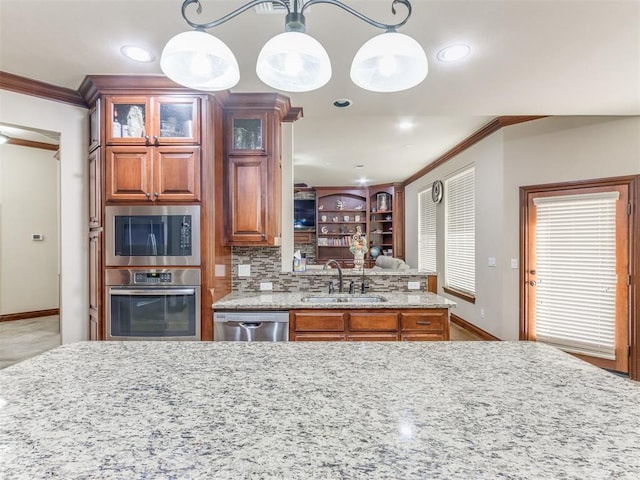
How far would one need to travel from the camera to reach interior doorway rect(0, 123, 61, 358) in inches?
185

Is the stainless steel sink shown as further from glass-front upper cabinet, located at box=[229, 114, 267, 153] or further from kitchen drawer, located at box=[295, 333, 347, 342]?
glass-front upper cabinet, located at box=[229, 114, 267, 153]

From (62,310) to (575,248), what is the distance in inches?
195

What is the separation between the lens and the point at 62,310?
2588 mm

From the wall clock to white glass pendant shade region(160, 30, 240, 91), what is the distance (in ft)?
16.4

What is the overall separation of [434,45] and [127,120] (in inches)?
88.3

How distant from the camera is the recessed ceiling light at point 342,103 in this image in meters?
2.76

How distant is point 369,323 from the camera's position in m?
2.60

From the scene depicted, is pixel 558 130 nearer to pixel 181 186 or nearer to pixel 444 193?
pixel 444 193

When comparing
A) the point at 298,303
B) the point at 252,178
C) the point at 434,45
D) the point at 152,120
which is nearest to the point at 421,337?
the point at 298,303

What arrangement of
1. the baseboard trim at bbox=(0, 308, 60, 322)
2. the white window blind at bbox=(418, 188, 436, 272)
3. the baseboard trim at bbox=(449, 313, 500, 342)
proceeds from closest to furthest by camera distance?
the baseboard trim at bbox=(449, 313, 500, 342) → the baseboard trim at bbox=(0, 308, 60, 322) → the white window blind at bbox=(418, 188, 436, 272)

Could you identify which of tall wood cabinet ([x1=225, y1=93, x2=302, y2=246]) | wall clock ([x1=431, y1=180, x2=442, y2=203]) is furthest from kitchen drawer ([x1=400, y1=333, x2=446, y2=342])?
wall clock ([x1=431, y1=180, x2=442, y2=203])

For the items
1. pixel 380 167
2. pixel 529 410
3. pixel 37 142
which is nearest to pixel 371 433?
pixel 529 410

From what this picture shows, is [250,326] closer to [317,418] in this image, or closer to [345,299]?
[345,299]

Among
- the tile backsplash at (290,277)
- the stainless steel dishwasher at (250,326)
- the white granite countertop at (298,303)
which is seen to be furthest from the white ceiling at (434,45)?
the stainless steel dishwasher at (250,326)
